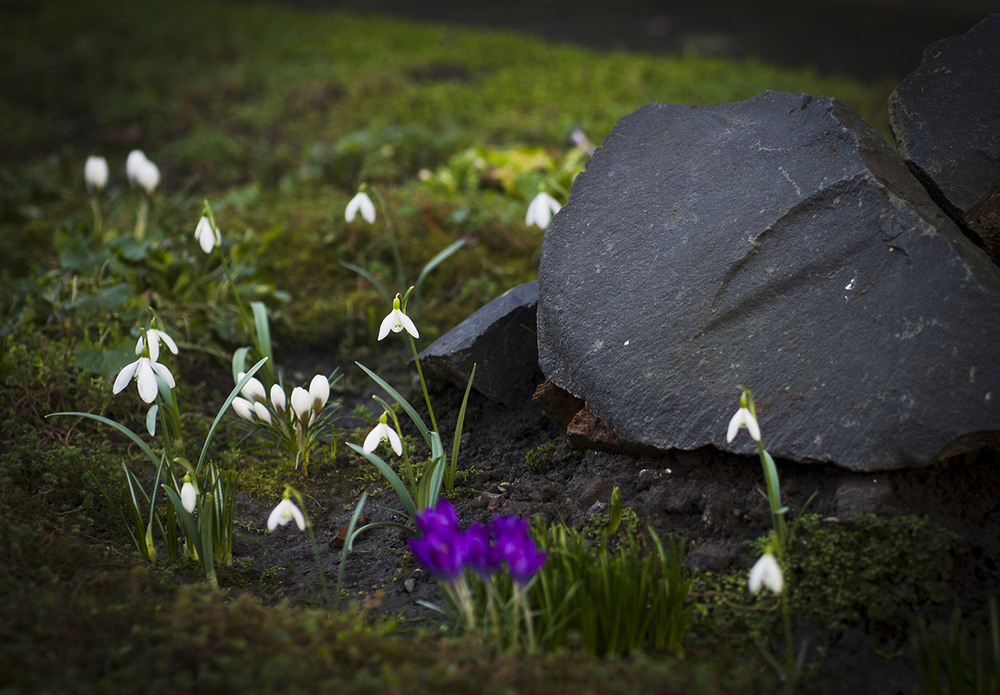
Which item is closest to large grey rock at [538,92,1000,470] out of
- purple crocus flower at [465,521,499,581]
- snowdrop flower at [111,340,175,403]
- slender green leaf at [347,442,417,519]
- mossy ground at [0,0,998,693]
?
mossy ground at [0,0,998,693]

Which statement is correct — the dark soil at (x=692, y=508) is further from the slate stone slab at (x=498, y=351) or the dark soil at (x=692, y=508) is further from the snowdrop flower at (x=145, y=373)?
the snowdrop flower at (x=145, y=373)

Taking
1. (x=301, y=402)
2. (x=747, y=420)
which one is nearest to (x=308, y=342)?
(x=301, y=402)

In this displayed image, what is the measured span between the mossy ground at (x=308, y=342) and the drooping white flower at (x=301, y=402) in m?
0.29

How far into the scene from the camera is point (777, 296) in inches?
99.3

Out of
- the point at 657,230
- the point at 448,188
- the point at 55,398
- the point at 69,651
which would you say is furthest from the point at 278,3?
the point at 69,651

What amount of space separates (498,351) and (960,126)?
69.9 inches

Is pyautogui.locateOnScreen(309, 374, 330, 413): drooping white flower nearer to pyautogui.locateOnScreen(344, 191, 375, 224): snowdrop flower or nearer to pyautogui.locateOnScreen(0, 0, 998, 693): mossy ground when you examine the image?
pyautogui.locateOnScreen(0, 0, 998, 693): mossy ground

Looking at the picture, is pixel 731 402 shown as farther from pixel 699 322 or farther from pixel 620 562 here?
pixel 620 562

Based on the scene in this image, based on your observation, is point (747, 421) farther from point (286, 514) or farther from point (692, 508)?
point (286, 514)

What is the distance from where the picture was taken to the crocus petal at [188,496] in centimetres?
226

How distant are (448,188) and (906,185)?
10.2ft

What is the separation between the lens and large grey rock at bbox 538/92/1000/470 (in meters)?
2.25

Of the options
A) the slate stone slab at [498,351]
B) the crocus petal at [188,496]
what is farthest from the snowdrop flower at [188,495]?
the slate stone slab at [498,351]

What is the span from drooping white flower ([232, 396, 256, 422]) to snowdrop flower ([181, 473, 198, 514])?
2.05ft
